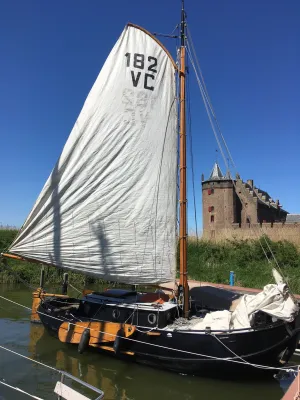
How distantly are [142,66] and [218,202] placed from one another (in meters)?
36.5

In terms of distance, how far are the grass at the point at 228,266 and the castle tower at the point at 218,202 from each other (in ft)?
58.0

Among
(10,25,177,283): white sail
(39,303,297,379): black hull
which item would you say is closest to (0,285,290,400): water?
(39,303,297,379): black hull

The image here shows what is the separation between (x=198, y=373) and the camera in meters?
7.88

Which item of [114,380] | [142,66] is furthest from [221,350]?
[142,66]

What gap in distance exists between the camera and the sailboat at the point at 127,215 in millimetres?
8797

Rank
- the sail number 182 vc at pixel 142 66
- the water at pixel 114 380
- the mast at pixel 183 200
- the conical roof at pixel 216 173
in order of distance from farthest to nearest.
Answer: the conical roof at pixel 216 173
the sail number 182 vc at pixel 142 66
the mast at pixel 183 200
the water at pixel 114 380

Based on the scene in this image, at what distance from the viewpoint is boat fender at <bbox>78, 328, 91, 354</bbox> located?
344 inches

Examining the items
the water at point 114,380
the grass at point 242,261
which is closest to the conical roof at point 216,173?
the grass at point 242,261

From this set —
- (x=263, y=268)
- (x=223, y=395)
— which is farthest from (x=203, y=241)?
(x=223, y=395)

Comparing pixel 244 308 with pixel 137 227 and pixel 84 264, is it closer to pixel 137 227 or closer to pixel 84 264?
pixel 137 227

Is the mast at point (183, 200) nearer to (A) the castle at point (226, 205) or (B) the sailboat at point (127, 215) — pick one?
(B) the sailboat at point (127, 215)

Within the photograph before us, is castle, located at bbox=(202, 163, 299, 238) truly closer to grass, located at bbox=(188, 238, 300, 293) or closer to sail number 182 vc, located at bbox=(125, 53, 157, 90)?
grass, located at bbox=(188, 238, 300, 293)

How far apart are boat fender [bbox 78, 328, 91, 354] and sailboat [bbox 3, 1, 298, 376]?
1.1 inches

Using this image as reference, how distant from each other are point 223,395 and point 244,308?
1.89 metres
